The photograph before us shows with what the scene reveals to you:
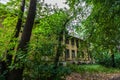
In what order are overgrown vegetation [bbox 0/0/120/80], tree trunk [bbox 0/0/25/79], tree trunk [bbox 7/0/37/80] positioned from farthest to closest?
tree trunk [bbox 0/0/25/79] < tree trunk [bbox 7/0/37/80] < overgrown vegetation [bbox 0/0/120/80]

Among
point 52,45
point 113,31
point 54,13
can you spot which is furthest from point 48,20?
point 113,31

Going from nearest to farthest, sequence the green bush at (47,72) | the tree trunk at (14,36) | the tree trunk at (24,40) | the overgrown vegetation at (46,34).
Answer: the green bush at (47,72) → the overgrown vegetation at (46,34) → the tree trunk at (24,40) → the tree trunk at (14,36)

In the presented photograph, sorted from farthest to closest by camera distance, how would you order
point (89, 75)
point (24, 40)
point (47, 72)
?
point (89, 75)
point (24, 40)
point (47, 72)

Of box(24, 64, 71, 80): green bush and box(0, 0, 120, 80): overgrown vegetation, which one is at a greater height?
box(0, 0, 120, 80): overgrown vegetation

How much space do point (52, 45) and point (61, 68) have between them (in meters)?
1.06

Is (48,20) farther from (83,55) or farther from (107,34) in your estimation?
(83,55)

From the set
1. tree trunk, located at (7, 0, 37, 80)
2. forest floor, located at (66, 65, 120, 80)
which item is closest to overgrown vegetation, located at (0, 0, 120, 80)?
tree trunk, located at (7, 0, 37, 80)

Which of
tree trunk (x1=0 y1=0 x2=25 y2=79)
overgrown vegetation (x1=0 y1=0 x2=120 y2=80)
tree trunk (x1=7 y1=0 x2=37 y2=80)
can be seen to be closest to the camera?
overgrown vegetation (x1=0 y1=0 x2=120 y2=80)

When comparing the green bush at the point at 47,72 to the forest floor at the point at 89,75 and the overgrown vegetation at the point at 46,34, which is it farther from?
the forest floor at the point at 89,75

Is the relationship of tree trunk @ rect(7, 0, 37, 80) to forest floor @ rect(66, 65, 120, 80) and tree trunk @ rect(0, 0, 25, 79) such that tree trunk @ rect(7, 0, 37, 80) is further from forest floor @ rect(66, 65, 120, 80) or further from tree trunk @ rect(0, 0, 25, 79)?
forest floor @ rect(66, 65, 120, 80)

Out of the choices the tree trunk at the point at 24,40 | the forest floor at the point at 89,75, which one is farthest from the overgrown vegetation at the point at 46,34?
the forest floor at the point at 89,75

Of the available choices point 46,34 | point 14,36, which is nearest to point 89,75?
point 14,36

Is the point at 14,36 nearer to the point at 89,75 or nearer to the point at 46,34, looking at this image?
the point at 46,34

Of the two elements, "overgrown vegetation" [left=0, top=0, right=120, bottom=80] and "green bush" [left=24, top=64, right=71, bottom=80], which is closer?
"green bush" [left=24, top=64, right=71, bottom=80]
